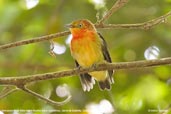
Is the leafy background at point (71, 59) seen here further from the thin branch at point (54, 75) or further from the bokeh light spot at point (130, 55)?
the thin branch at point (54, 75)

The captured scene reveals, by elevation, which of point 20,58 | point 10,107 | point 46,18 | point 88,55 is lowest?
point 10,107

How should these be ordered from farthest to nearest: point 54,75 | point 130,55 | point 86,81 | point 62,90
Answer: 1. point 130,55
2. point 62,90
3. point 86,81
4. point 54,75

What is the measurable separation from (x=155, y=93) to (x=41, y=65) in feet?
4.31

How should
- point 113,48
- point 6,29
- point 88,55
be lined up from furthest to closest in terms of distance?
point 113,48 < point 6,29 < point 88,55

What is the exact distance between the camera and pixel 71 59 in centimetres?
500

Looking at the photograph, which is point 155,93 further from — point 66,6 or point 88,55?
point 66,6

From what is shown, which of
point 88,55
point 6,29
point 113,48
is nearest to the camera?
point 88,55

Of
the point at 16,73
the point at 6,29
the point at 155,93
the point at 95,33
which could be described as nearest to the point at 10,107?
the point at 16,73

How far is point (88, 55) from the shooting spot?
440cm

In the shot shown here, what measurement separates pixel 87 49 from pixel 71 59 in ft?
1.86

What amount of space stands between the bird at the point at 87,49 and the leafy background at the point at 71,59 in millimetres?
112

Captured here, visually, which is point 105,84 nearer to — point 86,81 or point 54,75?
point 86,81

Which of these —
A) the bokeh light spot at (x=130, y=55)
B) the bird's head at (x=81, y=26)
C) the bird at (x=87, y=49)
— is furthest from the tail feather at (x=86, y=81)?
the bokeh light spot at (x=130, y=55)

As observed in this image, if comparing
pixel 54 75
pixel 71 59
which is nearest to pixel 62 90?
pixel 71 59
